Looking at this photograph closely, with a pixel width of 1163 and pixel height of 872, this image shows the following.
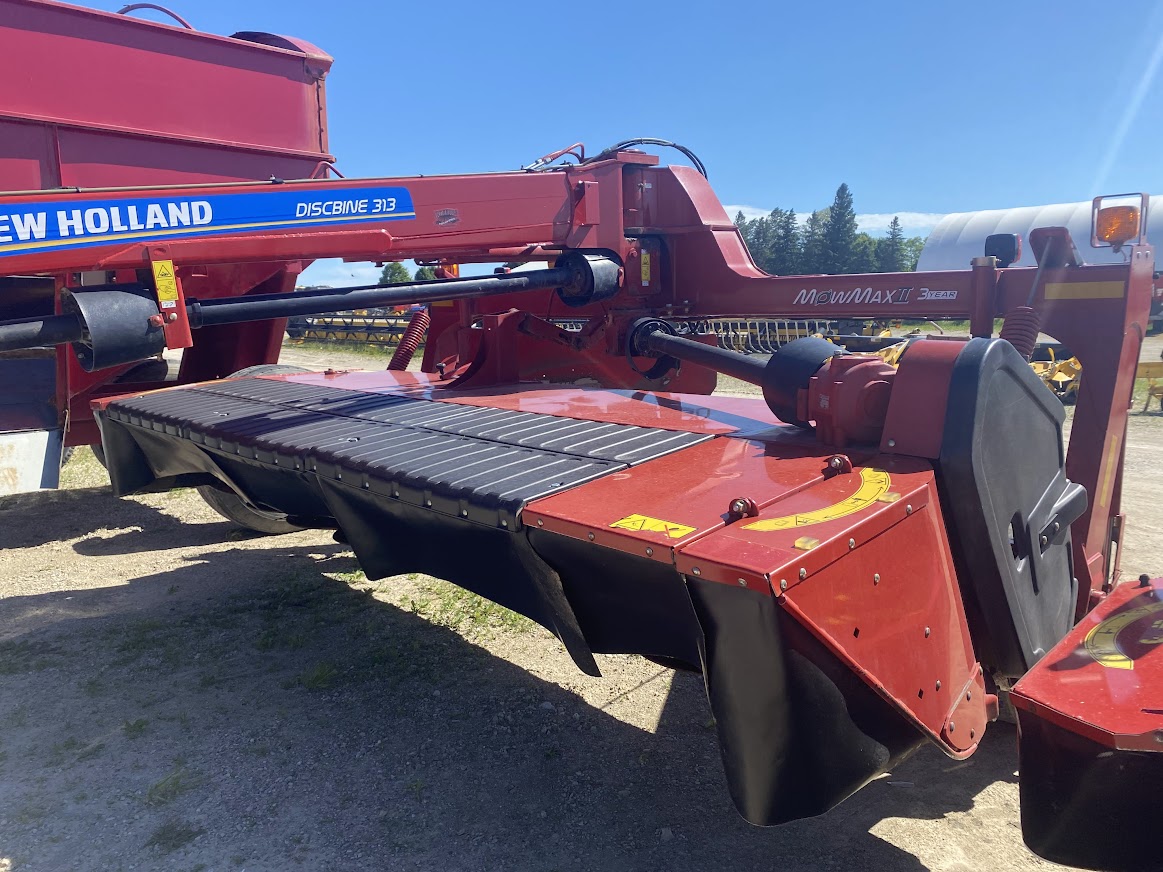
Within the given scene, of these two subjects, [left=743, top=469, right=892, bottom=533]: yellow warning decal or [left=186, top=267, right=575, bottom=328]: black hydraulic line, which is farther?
[left=186, top=267, right=575, bottom=328]: black hydraulic line

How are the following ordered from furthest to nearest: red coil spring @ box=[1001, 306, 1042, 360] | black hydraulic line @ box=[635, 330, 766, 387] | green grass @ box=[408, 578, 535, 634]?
green grass @ box=[408, 578, 535, 634] < red coil spring @ box=[1001, 306, 1042, 360] < black hydraulic line @ box=[635, 330, 766, 387]

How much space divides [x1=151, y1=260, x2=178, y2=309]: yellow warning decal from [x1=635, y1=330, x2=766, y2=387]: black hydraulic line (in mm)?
1782

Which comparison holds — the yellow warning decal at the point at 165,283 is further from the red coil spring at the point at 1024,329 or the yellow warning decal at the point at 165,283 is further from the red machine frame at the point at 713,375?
the red coil spring at the point at 1024,329

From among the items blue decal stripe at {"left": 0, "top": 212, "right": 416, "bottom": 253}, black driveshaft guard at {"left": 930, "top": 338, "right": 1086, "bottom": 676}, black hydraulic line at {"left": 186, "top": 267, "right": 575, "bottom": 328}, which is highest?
blue decal stripe at {"left": 0, "top": 212, "right": 416, "bottom": 253}

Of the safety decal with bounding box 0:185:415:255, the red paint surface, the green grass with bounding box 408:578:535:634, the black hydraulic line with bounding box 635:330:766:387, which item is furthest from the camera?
the green grass with bounding box 408:578:535:634

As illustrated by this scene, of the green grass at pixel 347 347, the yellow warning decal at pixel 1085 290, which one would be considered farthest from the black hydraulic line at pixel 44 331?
the green grass at pixel 347 347

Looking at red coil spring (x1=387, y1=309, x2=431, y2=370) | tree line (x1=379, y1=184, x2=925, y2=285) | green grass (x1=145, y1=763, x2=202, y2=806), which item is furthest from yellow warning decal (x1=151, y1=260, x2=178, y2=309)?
tree line (x1=379, y1=184, x2=925, y2=285)

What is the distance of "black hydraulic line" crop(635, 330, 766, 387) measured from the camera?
9.77 feet

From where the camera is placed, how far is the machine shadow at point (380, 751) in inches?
97.7

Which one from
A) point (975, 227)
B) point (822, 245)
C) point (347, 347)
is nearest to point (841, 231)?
point (822, 245)

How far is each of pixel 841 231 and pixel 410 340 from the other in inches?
2402

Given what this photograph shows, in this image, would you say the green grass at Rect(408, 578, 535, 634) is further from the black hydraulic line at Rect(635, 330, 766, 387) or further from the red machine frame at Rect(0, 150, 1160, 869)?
the black hydraulic line at Rect(635, 330, 766, 387)

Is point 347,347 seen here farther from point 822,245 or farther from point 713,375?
point 822,245

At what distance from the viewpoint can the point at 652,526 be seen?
1.87m
